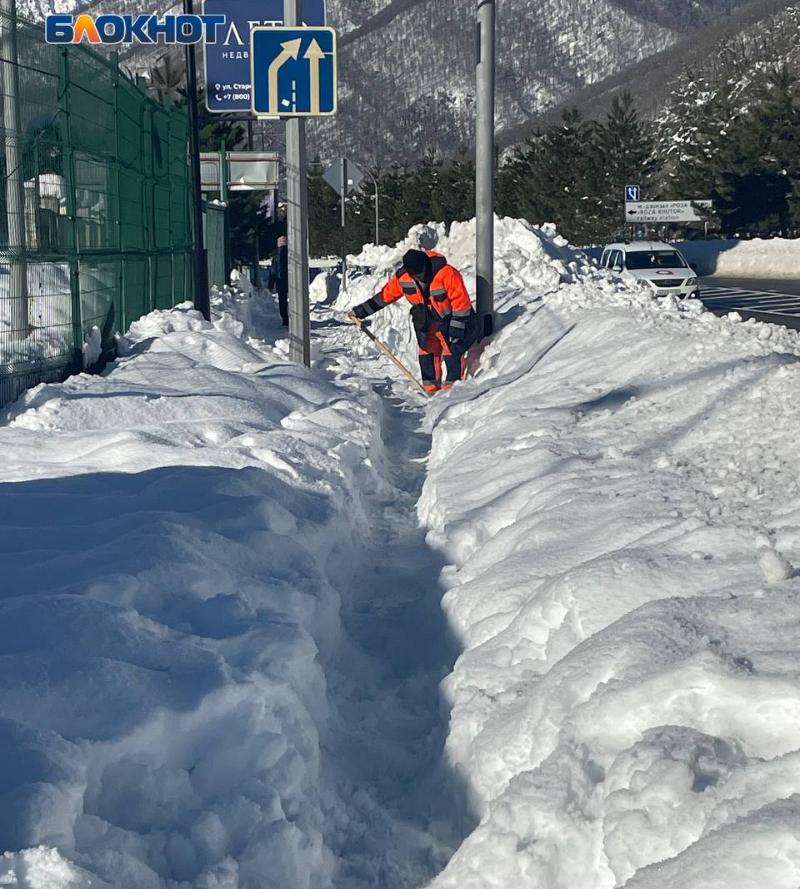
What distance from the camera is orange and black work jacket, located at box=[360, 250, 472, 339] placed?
13391 mm

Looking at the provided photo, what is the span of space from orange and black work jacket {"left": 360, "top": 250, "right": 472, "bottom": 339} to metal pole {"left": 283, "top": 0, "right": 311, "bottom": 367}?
26.8 inches

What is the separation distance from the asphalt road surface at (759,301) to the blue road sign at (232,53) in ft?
31.5

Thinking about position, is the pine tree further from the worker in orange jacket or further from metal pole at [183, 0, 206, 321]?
the worker in orange jacket

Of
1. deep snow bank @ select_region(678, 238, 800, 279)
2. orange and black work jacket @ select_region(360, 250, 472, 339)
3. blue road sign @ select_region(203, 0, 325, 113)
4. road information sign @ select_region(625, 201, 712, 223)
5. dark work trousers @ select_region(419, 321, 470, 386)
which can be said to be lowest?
dark work trousers @ select_region(419, 321, 470, 386)

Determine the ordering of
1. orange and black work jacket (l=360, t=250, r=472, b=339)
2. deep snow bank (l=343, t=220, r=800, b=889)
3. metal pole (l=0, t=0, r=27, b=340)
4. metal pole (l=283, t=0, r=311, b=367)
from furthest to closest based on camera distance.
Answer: metal pole (l=283, t=0, r=311, b=367), orange and black work jacket (l=360, t=250, r=472, b=339), metal pole (l=0, t=0, r=27, b=340), deep snow bank (l=343, t=220, r=800, b=889)

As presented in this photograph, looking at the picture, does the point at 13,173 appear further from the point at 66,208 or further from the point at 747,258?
the point at 747,258

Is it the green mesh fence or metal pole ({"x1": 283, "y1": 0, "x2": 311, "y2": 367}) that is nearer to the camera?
the green mesh fence

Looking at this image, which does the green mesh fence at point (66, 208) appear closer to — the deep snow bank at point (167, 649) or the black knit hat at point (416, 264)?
the deep snow bank at point (167, 649)

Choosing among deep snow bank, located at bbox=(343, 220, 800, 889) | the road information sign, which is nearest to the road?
deep snow bank, located at bbox=(343, 220, 800, 889)

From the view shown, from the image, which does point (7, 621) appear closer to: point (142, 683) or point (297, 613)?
point (142, 683)

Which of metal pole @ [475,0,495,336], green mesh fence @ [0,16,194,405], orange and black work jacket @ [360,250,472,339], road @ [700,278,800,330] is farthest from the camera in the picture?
road @ [700,278,800,330]

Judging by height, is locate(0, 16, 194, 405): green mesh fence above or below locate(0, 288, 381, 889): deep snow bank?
above

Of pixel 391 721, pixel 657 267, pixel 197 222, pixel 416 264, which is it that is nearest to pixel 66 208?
pixel 416 264

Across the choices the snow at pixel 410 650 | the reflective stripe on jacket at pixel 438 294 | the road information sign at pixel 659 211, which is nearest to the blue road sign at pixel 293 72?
the reflective stripe on jacket at pixel 438 294
